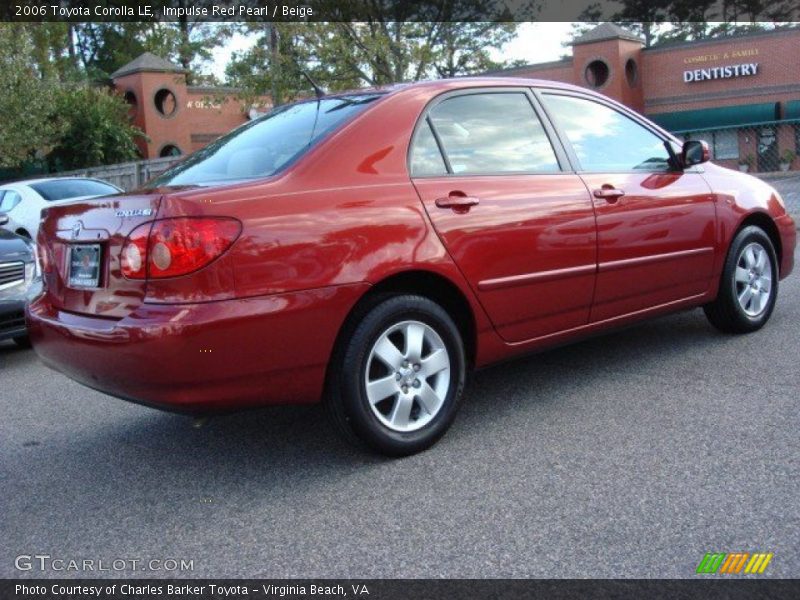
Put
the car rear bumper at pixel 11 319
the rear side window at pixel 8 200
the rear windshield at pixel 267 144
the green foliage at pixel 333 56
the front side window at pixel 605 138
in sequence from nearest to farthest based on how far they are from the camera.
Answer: the rear windshield at pixel 267 144
the front side window at pixel 605 138
the car rear bumper at pixel 11 319
the rear side window at pixel 8 200
the green foliage at pixel 333 56

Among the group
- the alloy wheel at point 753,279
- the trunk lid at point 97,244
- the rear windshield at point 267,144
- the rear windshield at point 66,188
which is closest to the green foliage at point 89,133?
the rear windshield at point 66,188

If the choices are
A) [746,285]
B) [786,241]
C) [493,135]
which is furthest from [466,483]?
[786,241]

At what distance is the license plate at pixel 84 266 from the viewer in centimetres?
356

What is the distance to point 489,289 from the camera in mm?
3992

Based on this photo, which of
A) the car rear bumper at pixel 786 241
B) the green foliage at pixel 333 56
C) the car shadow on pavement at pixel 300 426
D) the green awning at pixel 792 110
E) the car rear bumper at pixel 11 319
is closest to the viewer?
the car shadow on pavement at pixel 300 426

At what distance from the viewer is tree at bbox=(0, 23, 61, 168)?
81.4ft

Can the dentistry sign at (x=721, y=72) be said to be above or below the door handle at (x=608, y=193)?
above

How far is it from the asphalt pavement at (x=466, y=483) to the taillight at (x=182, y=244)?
0.99m

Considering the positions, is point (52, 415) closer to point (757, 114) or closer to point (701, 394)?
point (701, 394)

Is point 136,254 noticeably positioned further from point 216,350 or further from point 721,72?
point 721,72

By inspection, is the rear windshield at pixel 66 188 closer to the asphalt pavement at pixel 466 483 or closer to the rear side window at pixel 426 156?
the asphalt pavement at pixel 466 483

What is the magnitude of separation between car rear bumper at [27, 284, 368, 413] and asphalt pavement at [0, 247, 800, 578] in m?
0.48

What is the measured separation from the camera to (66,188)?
13.5m

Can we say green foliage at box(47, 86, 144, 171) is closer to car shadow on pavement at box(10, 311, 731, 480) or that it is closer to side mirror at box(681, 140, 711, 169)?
car shadow on pavement at box(10, 311, 731, 480)
